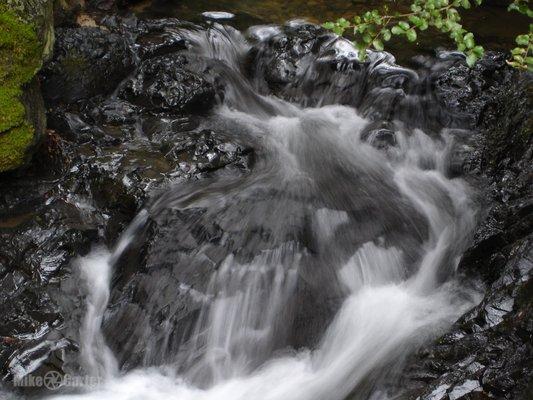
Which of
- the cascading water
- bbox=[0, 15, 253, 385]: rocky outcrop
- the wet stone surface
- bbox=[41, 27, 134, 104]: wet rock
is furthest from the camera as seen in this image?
bbox=[41, 27, 134, 104]: wet rock

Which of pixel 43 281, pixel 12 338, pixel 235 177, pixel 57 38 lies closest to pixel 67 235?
pixel 43 281

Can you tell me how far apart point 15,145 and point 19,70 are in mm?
698

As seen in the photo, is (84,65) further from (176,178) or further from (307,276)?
(307,276)

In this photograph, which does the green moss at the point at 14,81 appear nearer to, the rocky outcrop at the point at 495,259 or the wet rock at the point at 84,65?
the wet rock at the point at 84,65

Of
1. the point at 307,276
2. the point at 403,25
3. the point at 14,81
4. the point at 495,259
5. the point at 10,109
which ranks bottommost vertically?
the point at 307,276

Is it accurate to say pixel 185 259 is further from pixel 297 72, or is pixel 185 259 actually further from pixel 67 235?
pixel 297 72

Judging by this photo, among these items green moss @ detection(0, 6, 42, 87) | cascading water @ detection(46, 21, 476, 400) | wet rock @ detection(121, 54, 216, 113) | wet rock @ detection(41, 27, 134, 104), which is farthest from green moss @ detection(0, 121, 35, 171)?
wet rock @ detection(121, 54, 216, 113)

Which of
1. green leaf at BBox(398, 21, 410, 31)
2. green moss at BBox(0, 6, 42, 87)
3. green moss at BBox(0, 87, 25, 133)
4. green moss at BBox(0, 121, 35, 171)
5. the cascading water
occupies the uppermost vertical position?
green leaf at BBox(398, 21, 410, 31)

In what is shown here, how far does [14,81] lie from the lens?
16.1 ft

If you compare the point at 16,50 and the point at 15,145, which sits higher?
the point at 16,50

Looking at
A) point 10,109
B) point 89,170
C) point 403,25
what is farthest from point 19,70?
point 403,25

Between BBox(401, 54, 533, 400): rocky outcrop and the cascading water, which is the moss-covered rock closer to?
the cascading water

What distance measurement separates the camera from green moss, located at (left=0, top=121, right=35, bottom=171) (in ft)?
Result: 15.7

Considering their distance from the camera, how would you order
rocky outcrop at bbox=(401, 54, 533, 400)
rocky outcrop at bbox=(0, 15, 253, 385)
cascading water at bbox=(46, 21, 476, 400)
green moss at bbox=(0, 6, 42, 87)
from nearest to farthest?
rocky outcrop at bbox=(401, 54, 533, 400)
cascading water at bbox=(46, 21, 476, 400)
rocky outcrop at bbox=(0, 15, 253, 385)
green moss at bbox=(0, 6, 42, 87)
